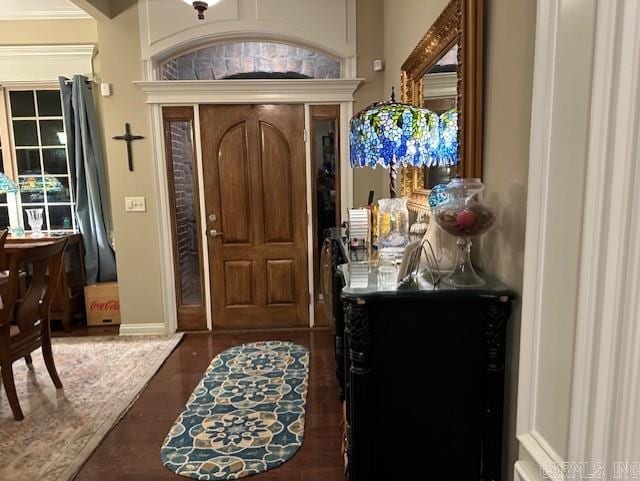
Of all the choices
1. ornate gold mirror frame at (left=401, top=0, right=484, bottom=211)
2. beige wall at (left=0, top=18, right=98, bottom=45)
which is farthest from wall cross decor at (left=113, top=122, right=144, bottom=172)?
ornate gold mirror frame at (left=401, top=0, right=484, bottom=211)

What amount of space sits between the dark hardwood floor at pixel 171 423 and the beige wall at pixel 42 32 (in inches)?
120

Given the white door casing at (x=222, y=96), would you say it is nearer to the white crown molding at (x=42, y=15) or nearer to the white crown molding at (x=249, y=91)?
the white crown molding at (x=249, y=91)

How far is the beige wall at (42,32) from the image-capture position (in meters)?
3.97

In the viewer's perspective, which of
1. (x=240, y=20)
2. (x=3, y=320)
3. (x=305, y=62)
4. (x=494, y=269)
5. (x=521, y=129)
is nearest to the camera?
(x=521, y=129)

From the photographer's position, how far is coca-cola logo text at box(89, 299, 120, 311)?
405cm

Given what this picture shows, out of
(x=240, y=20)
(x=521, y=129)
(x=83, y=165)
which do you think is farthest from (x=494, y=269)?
(x=83, y=165)

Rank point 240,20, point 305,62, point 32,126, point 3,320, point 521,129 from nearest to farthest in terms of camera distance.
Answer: point 521,129 < point 3,320 < point 240,20 < point 305,62 < point 32,126

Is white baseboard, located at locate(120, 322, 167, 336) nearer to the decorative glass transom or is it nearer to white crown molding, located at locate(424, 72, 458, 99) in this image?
the decorative glass transom

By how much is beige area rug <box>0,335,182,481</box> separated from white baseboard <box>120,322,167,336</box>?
0.29ft

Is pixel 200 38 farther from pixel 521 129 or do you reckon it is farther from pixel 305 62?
pixel 521 129

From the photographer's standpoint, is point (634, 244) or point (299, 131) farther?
point (299, 131)

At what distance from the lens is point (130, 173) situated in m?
3.68

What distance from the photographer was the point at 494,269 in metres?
1.42

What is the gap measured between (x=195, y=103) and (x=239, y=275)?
154 cm
